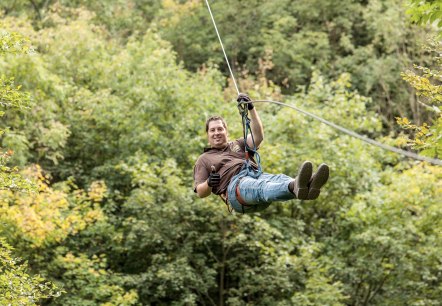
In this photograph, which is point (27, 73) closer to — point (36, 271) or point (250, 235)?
point (36, 271)

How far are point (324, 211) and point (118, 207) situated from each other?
4.11 m

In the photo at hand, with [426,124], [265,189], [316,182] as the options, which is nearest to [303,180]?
[316,182]

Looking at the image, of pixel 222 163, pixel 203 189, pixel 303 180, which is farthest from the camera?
pixel 222 163

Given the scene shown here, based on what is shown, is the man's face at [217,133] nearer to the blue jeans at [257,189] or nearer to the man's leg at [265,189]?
the blue jeans at [257,189]

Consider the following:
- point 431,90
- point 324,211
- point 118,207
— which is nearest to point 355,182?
point 324,211

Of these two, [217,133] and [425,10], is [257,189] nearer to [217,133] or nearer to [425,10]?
[217,133]

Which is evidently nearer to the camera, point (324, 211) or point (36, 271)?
point (36, 271)

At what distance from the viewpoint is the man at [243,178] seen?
5.49 meters

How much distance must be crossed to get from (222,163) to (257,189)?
31.9 inches

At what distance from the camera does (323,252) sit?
613 inches

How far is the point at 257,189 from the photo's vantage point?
603 centimetres

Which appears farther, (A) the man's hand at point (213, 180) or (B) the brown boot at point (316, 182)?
(A) the man's hand at point (213, 180)

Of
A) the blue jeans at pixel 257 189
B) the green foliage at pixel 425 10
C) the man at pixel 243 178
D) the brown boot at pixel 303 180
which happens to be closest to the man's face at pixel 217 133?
the man at pixel 243 178

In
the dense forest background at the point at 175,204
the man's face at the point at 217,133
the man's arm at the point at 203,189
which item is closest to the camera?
the man's arm at the point at 203,189
